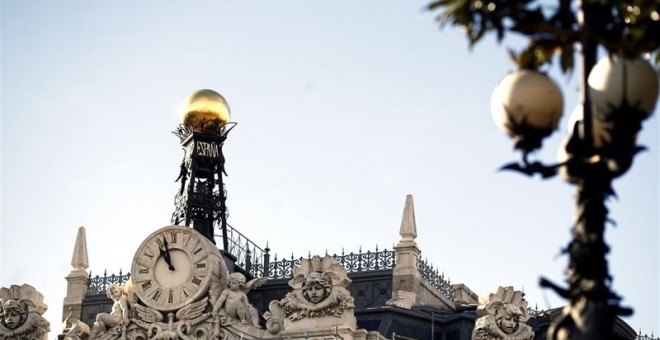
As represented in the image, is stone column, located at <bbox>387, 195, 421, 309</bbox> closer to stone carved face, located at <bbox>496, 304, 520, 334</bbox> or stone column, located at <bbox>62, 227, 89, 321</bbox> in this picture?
stone carved face, located at <bbox>496, 304, 520, 334</bbox>

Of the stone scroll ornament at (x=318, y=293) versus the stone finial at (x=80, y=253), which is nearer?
the stone scroll ornament at (x=318, y=293)

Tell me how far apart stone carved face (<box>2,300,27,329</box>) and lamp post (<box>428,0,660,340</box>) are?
43.1 metres

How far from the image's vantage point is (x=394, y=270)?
178 feet

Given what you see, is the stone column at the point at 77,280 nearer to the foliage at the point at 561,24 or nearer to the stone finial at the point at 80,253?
the stone finial at the point at 80,253

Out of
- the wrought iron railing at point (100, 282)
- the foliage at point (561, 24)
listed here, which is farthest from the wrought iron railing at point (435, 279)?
the foliage at point (561, 24)

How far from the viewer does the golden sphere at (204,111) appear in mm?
58250

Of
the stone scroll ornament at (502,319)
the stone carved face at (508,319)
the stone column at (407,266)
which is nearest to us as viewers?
the stone scroll ornament at (502,319)

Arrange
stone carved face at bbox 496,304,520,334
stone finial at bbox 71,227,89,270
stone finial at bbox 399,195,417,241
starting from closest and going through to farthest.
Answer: stone carved face at bbox 496,304,520,334 → stone finial at bbox 399,195,417,241 → stone finial at bbox 71,227,89,270

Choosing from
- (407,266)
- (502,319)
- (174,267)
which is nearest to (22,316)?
(174,267)

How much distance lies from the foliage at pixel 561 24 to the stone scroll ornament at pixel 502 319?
34.5m

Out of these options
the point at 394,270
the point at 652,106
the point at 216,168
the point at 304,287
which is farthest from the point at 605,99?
the point at 216,168

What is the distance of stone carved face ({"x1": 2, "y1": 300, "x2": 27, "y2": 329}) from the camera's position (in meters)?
56.4

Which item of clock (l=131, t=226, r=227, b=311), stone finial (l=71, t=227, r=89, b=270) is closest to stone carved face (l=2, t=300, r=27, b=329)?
stone finial (l=71, t=227, r=89, b=270)

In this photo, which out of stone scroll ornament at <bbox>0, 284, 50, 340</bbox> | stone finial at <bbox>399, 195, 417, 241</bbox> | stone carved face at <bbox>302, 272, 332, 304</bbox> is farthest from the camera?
stone scroll ornament at <bbox>0, 284, 50, 340</bbox>
